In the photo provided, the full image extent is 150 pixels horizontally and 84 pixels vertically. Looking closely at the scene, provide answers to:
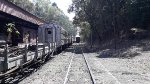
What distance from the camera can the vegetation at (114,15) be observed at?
43.4 meters

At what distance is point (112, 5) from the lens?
150 feet

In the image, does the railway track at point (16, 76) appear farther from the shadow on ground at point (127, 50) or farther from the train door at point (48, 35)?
the shadow on ground at point (127, 50)

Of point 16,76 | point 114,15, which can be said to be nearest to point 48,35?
point 16,76

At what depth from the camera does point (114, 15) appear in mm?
44219

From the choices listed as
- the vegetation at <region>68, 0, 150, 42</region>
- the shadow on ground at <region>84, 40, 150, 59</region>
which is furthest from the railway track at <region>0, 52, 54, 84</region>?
the vegetation at <region>68, 0, 150, 42</region>

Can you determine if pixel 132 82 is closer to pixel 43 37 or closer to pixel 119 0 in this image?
pixel 43 37

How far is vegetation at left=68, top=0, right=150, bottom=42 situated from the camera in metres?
43.4

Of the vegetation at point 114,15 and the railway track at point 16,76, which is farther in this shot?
the vegetation at point 114,15

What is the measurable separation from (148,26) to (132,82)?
33490 millimetres

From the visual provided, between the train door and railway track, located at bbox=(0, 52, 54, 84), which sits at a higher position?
the train door

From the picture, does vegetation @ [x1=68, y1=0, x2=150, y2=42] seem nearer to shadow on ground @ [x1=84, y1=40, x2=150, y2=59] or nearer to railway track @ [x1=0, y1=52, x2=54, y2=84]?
shadow on ground @ [x1=84, y1=40, x2=150, y2=59]

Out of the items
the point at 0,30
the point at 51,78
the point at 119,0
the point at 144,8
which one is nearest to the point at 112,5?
the point at 119,0

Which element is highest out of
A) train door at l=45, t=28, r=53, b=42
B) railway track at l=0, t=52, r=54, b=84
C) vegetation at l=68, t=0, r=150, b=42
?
vegetation at l=68, t=0, r=150, b=42

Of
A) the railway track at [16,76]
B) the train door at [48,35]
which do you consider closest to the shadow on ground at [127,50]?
the train door at [48,35]
